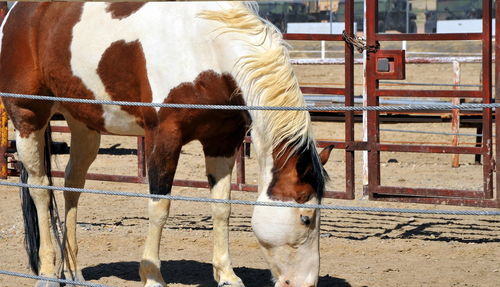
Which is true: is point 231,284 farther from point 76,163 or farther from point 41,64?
point 41,64

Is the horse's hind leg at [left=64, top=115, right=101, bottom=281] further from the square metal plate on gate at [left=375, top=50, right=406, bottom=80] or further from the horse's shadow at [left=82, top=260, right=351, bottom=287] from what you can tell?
the square metal plate on gate at [left=375, top=50, right=406, bottom=80]

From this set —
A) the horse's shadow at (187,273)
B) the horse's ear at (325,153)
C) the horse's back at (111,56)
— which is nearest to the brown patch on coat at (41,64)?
the horse's back at (111,56)

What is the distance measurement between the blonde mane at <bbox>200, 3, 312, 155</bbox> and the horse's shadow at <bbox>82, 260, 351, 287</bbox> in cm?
131

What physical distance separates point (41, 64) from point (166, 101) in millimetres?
979

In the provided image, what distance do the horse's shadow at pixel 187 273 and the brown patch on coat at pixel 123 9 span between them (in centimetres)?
167

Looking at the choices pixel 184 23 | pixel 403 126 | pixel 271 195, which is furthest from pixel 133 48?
pixel 403 126

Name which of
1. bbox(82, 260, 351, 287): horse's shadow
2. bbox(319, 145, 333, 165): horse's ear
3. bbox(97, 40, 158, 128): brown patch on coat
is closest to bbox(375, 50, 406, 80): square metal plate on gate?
bbox(82, 260, 351, 287): horse's shadow

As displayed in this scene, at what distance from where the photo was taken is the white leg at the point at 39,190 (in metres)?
5.20

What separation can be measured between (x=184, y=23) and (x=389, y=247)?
8.15ft

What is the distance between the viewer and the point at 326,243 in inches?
252

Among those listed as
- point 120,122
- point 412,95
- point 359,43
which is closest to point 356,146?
point 412,95

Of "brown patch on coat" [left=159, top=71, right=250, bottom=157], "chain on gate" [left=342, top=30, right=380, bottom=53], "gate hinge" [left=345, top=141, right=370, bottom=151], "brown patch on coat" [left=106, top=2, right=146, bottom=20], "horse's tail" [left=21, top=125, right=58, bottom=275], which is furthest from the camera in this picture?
"gate hinge" [left=345, top=141, right=370, bottom=151]

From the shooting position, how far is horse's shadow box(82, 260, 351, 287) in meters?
5.37

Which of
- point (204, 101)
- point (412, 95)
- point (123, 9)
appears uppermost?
point (123, 9)
